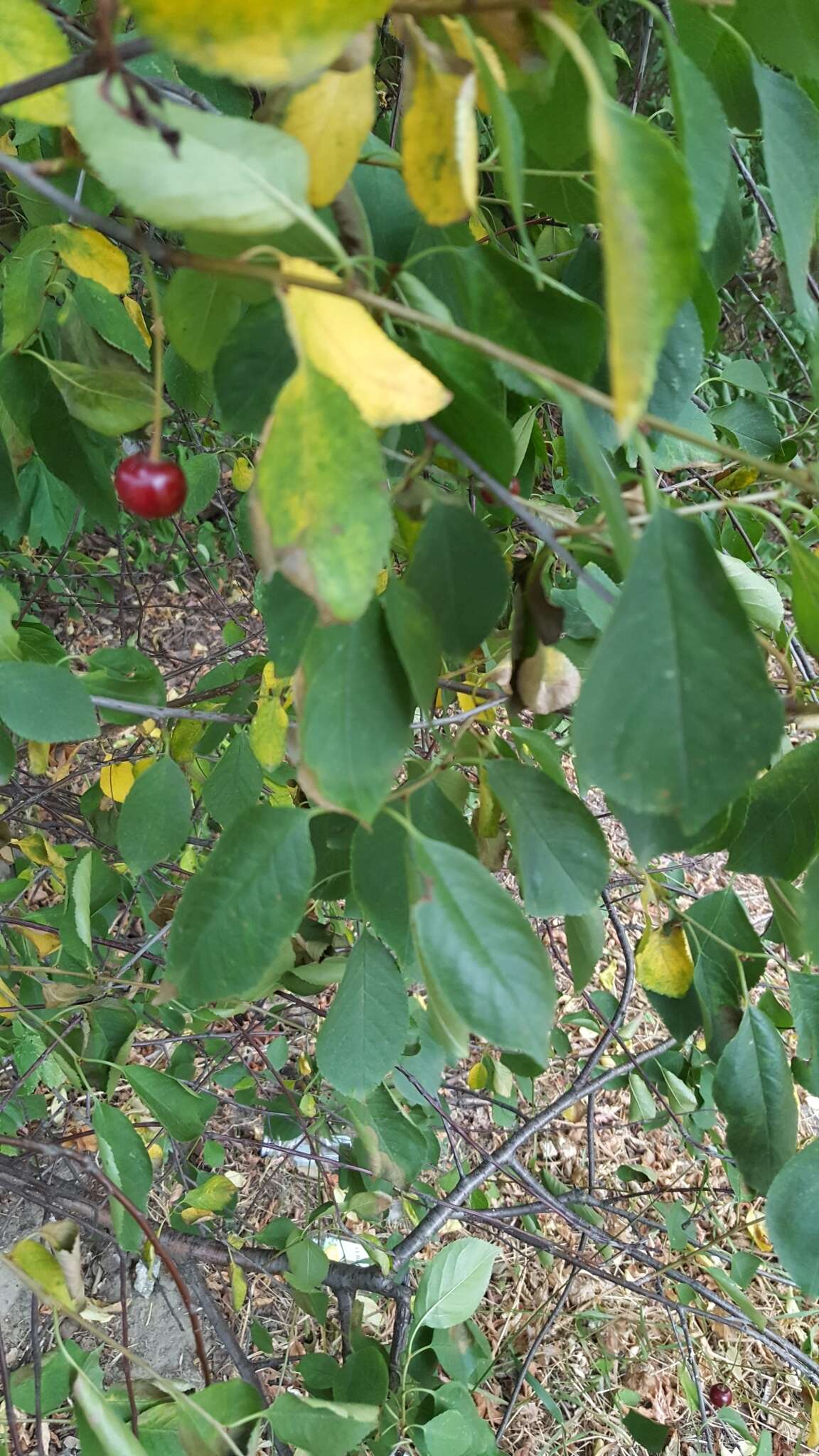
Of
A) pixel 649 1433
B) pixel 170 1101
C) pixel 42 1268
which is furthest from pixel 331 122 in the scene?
pixel 649 1433

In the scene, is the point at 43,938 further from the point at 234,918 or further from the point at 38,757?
the point at 234,918

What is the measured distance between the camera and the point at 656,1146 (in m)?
2.25

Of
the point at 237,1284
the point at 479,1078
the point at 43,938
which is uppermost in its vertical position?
the point at 43,938

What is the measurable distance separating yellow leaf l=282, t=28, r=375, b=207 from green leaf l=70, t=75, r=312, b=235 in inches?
1.3

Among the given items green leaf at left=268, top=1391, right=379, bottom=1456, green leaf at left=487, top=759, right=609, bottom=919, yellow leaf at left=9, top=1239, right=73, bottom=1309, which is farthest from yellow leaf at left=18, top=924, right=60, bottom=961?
green leaf at left=487, top=759, right=609, bottom=919

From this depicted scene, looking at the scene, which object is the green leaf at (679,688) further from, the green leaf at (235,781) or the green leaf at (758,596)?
the green leaf at (235,781)

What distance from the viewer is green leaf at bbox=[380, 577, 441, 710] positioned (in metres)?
0.38

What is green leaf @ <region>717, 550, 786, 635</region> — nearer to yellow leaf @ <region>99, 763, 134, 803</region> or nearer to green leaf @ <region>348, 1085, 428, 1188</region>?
green leaf @ <region>348, 1085, 428, 1188</region>

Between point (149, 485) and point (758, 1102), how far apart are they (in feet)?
→ 2.00

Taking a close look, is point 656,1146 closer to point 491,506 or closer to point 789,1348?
point 789,1348

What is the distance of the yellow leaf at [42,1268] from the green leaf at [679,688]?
588 mm

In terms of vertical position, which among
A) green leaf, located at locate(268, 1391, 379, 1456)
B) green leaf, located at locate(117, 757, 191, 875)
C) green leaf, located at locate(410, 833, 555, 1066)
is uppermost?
green leaf, located at locate(410, 833, 555, 1066)

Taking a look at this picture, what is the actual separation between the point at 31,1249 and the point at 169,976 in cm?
34

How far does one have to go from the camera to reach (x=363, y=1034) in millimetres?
650
